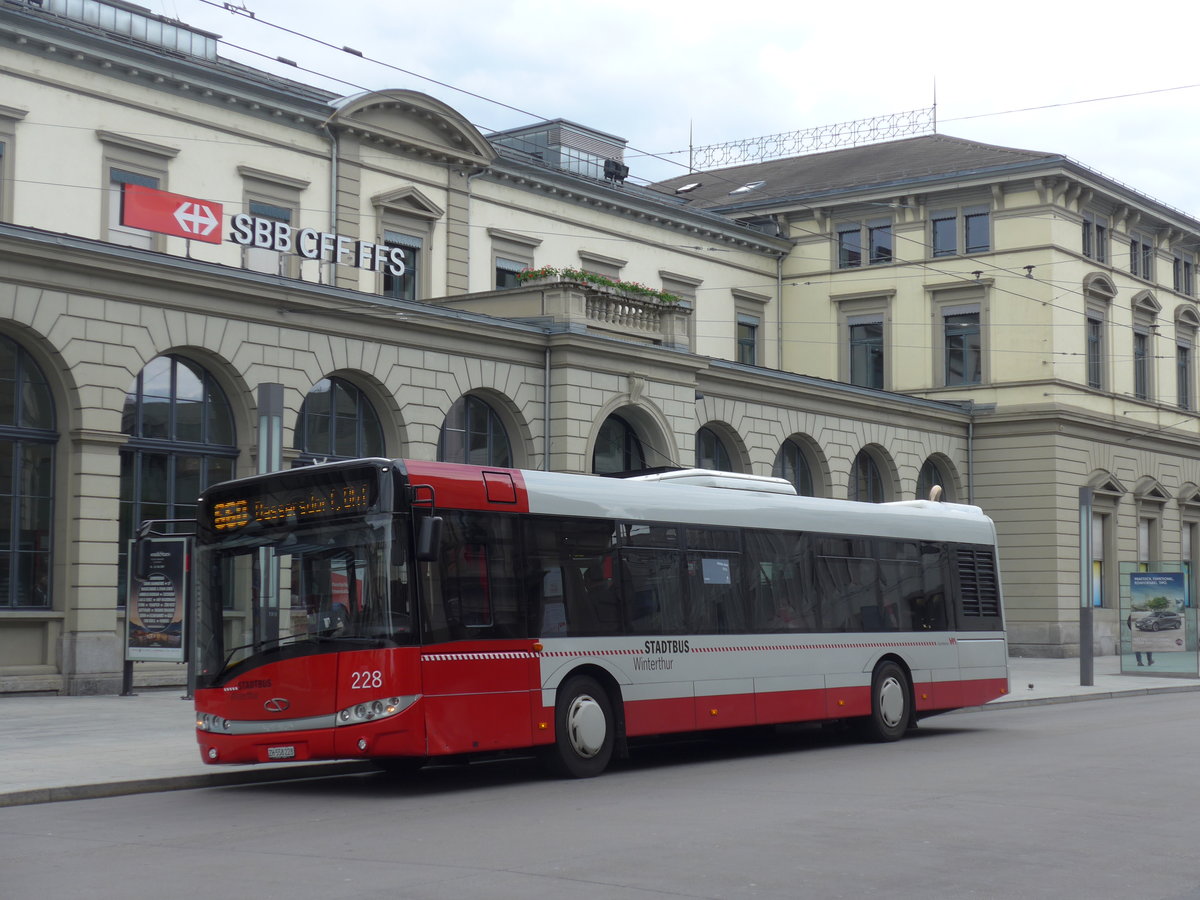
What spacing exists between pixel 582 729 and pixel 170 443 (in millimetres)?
12554

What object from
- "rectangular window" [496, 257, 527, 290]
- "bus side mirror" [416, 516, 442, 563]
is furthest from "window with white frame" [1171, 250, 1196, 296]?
"bus side mirror" [416, 516, 442, 563]

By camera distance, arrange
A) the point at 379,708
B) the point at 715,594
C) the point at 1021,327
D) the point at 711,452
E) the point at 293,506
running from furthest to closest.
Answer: the point at 1021,327
the point at 711,452
the point at 715,594
the point at 293,506
the point at 379,708

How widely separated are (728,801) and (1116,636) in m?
37.6

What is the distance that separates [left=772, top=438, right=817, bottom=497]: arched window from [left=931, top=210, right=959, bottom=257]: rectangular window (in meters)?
10.6

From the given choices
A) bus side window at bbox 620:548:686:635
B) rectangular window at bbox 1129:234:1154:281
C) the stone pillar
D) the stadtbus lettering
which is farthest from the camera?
rectangular window at bbox 1129:234:1154:281

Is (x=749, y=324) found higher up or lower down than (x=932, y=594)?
higher up

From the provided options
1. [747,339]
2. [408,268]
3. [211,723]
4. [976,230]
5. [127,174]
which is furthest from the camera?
[747,339]

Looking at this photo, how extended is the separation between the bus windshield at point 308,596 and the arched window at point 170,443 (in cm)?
1093

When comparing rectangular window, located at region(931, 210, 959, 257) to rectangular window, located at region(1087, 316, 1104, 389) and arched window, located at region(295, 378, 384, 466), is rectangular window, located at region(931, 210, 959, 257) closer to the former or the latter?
rectangular window, located at region(1087, 316, 1104, 389)

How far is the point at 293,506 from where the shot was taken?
46.7 ft

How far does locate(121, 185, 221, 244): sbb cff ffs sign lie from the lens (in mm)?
24984

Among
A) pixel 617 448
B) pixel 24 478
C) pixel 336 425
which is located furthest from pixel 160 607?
pixel 617 448

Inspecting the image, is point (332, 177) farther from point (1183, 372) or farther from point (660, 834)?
point (1183, 372)

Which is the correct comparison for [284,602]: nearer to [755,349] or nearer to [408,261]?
[408,261]
